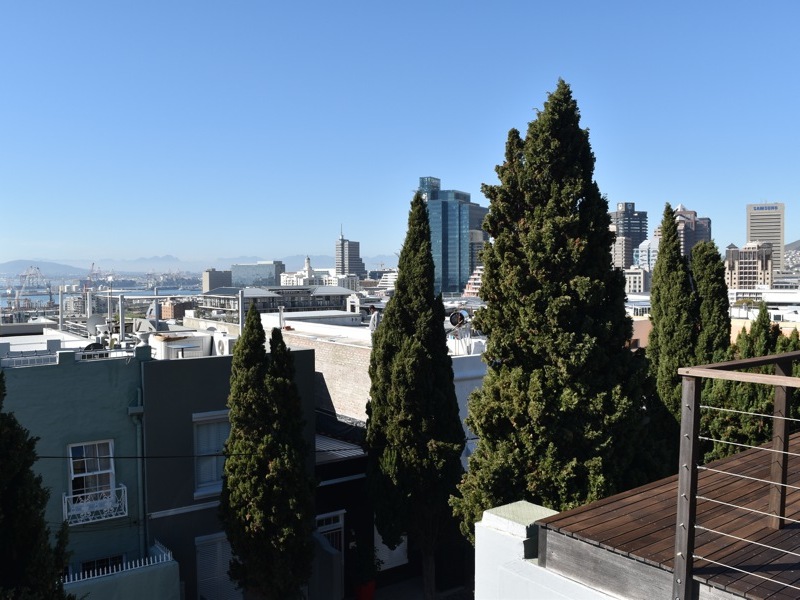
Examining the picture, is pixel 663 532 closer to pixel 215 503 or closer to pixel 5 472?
pixel 5 472

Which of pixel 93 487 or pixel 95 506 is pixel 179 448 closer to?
pixel 93 487

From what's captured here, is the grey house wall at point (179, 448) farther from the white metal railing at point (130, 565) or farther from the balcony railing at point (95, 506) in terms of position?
the balcony railing at point (95, 506)

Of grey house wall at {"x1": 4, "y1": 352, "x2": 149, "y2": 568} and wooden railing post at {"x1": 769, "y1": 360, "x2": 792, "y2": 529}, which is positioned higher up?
wooden railing post at {"x1": 769, "y1": 360, "x2": 792, "y2": 529}

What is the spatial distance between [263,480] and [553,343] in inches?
230

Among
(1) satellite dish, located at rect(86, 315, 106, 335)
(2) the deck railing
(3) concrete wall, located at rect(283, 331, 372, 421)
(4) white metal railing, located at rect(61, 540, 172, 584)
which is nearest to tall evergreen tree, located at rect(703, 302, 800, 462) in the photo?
(3) concrete wall, located at rect(283, 331, 372, 421)

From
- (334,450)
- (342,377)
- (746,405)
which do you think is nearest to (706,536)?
(746,405)

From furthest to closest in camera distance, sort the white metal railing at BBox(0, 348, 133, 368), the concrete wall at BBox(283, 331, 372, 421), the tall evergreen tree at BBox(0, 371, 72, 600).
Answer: the concrete wall at BBox(283, 331, 372, 421) < the white metal railing at BBox(0, 348, 133, 368) < the tall evergreen tree at BBox(0, 371, 72, 600)

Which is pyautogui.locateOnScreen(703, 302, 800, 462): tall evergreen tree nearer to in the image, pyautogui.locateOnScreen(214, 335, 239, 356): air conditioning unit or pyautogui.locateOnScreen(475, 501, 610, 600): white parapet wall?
pyautogui.locateOnScreen(475, 501, 610, 600): white parapet wall

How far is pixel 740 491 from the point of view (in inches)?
244

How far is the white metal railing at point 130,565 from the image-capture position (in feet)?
40.0

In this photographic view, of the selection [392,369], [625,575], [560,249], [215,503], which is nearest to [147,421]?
[215,503]

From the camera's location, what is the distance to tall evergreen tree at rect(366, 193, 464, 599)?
14828mm

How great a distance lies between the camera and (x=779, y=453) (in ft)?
16.9

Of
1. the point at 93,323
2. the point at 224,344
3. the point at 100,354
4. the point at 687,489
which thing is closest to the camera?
the point at 687,489
